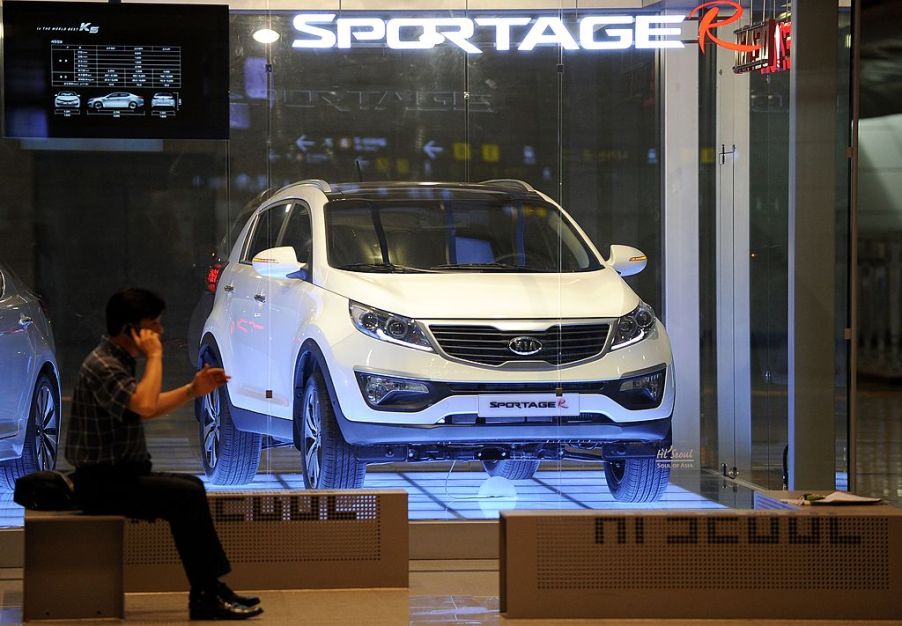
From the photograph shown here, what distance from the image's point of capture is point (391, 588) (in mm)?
5789

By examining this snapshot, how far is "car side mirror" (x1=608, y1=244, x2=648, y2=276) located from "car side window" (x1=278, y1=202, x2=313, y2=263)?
1558mm

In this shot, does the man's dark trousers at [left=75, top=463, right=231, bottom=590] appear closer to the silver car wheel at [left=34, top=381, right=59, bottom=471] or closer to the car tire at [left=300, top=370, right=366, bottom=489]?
the car tire at [left=300, top=370, right=366, bottom=489]

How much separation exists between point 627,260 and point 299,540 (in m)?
2.27

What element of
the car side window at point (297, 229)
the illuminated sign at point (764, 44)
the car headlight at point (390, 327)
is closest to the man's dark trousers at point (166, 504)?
the car headlight at point (390, 327)

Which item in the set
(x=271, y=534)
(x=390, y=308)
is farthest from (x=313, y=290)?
(x=271, y=534)

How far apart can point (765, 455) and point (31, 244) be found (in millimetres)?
3939

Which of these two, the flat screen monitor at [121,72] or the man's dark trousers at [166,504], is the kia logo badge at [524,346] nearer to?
the flat screen monitor at [121,72]

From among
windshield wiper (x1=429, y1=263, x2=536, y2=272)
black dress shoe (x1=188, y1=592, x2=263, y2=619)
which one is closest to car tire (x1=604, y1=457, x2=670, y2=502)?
windshield wiper (x1=429, y1=263, x2=536, y2=272)

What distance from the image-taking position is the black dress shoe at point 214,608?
508cm

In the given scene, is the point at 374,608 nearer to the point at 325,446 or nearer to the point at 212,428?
the point at 325,446

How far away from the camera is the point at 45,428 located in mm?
6602

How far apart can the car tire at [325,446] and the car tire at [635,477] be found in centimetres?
129

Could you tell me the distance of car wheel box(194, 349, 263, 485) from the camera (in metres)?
6.63

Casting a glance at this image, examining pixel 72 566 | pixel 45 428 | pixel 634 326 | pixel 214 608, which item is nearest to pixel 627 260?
pixel 634 326
